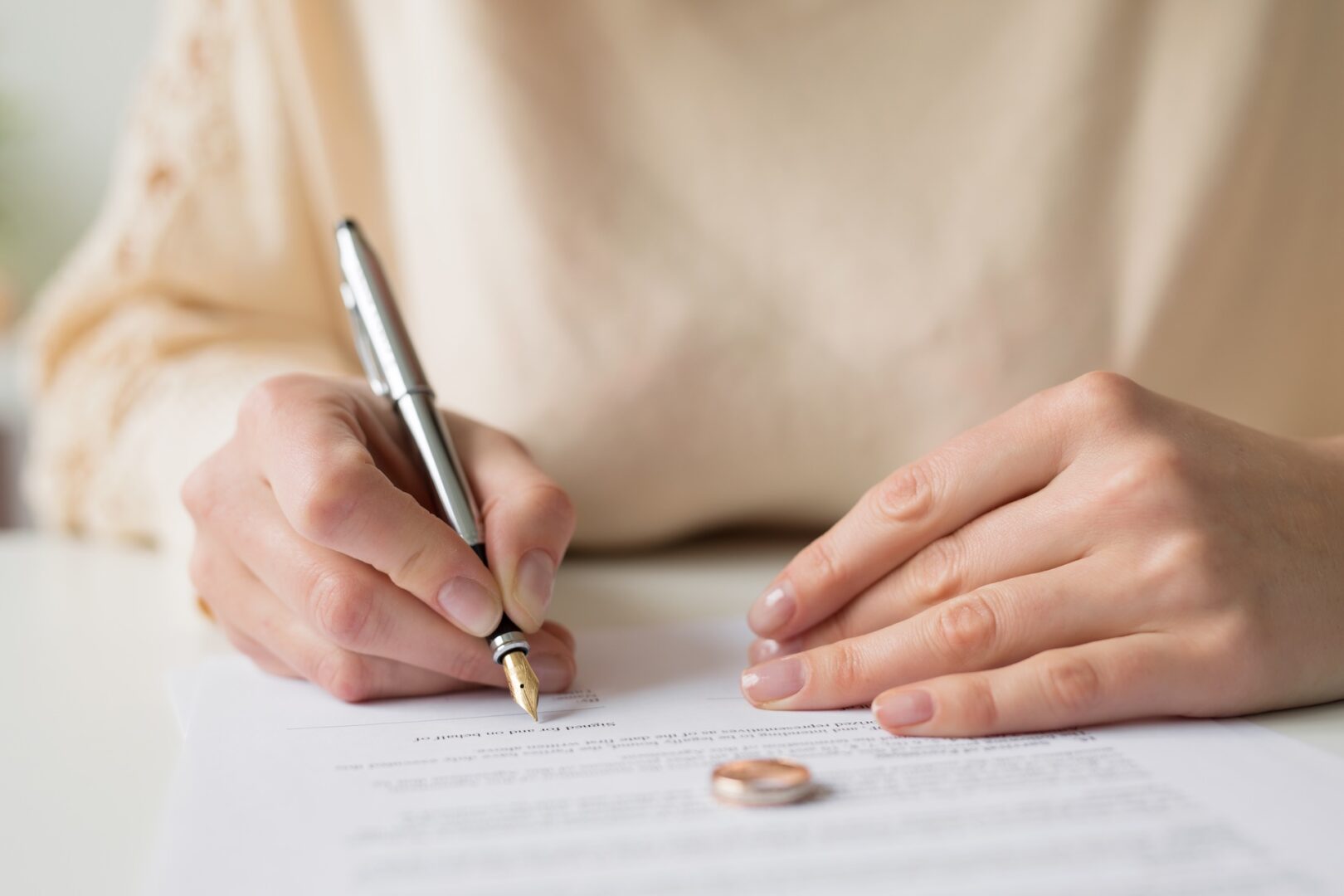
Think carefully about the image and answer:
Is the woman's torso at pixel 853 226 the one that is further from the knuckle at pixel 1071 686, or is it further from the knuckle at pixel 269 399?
the knuckle at pixel 1071 686

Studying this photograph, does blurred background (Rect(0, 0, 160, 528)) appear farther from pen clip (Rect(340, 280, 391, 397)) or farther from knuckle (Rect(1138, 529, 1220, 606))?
knuckle (Rect(1138, 529, 1220, 606))


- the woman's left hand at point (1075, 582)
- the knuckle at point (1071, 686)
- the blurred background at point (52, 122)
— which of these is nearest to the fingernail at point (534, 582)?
the woman's left hand at point (1075, 582)

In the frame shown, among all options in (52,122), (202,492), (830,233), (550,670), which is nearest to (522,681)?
(550,670)

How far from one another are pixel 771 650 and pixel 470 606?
17 centimetres

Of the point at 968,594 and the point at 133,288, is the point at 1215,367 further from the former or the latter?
the point at 133,288

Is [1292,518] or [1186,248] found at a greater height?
[1186,248]

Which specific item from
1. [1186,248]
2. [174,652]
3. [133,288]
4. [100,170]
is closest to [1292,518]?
[1186,248]

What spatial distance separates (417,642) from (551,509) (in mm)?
96

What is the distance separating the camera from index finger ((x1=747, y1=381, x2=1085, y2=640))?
55 cm

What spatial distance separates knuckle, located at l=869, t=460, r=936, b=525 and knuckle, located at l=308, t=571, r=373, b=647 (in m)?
0.26

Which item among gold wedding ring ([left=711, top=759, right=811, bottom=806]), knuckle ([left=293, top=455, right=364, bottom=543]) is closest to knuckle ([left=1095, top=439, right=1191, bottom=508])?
gold wedding ring ([left=711, top=759, right=811, bottom=806])

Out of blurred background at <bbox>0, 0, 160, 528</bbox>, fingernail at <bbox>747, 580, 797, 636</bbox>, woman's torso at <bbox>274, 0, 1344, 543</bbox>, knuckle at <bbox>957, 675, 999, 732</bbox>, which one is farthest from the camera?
blurred background at <bbox>0, 0, 160, 528</bbox>

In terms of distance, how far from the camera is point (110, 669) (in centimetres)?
64

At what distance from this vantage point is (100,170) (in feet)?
8.16
